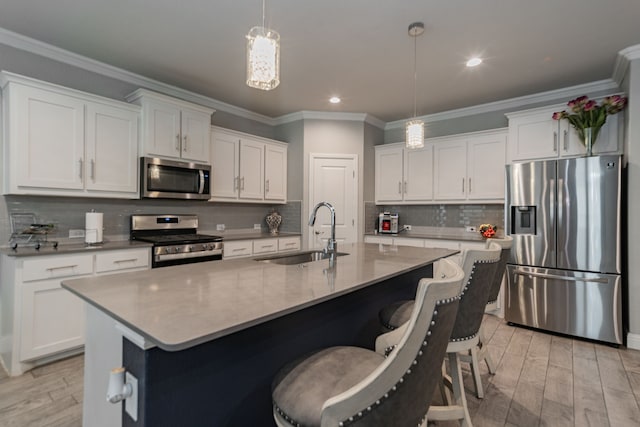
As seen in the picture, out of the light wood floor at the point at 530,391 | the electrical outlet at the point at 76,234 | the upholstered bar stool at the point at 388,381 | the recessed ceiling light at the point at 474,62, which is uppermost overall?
the recessed ceiling light at the point at 474,62

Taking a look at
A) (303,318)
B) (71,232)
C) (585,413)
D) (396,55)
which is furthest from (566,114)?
(71,232)

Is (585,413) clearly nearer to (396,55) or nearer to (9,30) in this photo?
(396,55)

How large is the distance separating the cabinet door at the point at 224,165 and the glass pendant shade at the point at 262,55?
2.67 m

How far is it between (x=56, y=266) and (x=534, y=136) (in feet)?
15.9

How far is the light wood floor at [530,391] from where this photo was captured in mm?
1934

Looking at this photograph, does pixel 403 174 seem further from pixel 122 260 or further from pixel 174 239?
Result: pixel 122 260

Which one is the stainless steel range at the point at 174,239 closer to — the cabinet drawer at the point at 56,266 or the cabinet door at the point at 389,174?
the cabinet drawer at the point at 56,266

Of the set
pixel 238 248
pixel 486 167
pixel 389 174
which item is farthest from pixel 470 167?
pixel 238 248

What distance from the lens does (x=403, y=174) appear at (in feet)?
15.7

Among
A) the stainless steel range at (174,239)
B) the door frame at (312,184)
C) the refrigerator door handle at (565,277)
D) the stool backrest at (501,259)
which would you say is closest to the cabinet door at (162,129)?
the stainless steel range at (174,239)

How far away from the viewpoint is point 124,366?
1100 millimetres

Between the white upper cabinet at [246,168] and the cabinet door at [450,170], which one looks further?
the cabinet door at [450,170]

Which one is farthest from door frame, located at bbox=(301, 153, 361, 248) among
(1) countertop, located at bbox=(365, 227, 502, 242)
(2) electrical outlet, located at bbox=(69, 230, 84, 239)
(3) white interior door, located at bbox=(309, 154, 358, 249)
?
(2) electrical outlet, located at bbox=(69, 230, 84, 239)

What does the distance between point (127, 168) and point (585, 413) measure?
4.16 metres
